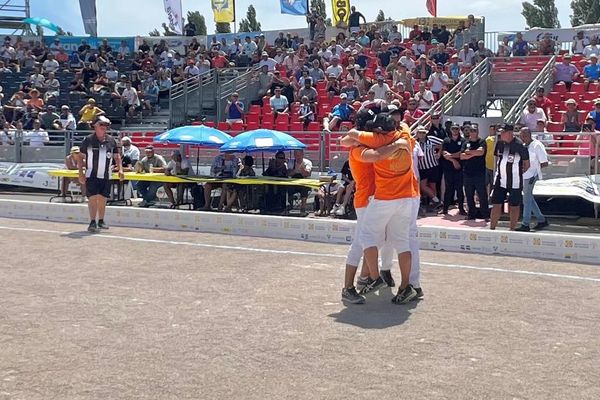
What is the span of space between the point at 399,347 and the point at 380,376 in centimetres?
71

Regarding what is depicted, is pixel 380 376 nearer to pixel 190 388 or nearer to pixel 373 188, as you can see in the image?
pixel 190 388

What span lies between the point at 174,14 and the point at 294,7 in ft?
18.2

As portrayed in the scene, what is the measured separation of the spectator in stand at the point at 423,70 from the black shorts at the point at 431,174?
22.8ft

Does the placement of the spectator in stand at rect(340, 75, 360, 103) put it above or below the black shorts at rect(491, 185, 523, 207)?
above

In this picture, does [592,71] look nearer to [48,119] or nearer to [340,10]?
[340,10]

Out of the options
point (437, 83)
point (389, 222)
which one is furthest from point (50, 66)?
point (389, 222)

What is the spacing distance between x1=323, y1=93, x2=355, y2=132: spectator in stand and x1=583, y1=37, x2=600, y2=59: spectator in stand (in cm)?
700

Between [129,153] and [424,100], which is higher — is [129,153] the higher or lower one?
the lower one

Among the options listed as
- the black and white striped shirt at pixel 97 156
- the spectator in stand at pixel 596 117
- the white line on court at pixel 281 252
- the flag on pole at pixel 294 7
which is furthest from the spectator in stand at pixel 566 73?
the flag on pole at pixel 294 7

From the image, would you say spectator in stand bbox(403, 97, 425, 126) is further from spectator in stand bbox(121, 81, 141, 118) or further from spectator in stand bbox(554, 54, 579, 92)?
spectator in stand bbox(121, 81, 141, 118)

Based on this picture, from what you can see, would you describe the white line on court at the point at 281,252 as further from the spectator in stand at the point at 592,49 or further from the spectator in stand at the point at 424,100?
the spectator in stand at the point at 592,49

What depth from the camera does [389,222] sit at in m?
7.29

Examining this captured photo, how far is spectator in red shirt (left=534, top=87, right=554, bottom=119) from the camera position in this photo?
17.7 m

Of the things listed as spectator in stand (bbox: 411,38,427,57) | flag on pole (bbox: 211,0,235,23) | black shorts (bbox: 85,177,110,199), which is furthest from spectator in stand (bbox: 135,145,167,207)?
flag on pole (bbox: 211,0,235,23)
